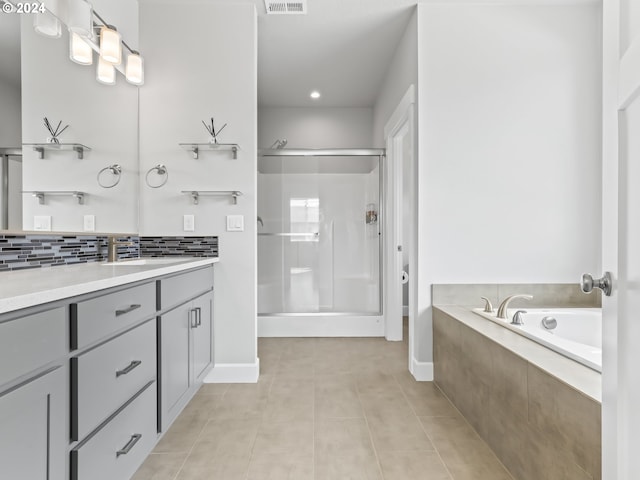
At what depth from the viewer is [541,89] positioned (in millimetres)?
2742

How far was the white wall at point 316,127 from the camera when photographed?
498cm

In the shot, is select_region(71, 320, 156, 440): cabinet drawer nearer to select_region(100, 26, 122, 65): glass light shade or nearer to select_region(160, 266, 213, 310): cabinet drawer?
select_region(160, 266, 213, 310): cabinet drawer

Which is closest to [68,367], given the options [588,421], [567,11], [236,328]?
[588,421]

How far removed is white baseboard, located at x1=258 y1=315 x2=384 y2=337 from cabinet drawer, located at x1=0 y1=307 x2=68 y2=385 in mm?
3054

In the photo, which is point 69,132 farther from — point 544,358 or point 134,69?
point 544,358

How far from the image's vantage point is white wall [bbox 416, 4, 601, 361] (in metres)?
2.71

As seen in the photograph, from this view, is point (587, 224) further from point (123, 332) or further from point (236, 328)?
point (123, 332)

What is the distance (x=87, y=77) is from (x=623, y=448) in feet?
8.91

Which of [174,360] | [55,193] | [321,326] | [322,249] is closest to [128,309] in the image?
[174,360]

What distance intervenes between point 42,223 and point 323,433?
1.69 m

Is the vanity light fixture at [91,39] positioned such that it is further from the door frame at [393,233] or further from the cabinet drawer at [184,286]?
the door frame at [393,233]

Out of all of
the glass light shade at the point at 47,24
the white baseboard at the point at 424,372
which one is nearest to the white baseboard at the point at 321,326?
the white baseboard at the point at 424,372

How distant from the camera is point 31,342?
2.96 feet

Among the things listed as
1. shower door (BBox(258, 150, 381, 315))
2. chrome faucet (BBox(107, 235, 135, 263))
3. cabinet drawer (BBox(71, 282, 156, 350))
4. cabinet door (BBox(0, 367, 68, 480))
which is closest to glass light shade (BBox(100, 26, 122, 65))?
chrome faucet (BBox(107, 235, 135, 263))
